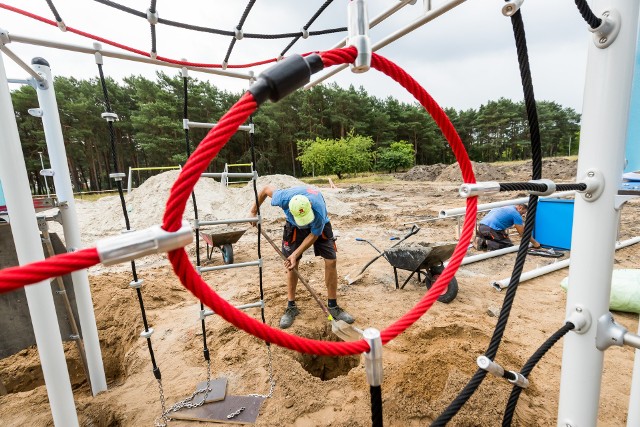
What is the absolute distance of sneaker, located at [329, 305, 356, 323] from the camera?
3651 millimetres

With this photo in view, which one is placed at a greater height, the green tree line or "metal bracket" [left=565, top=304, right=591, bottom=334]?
the green tree line

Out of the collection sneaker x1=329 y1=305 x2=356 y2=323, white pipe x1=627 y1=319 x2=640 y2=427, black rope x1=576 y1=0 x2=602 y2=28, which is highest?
black rope x1=576 y1=0 x2=602 y2=28

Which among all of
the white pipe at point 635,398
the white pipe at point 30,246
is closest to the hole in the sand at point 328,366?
the white pipe at point 30,246

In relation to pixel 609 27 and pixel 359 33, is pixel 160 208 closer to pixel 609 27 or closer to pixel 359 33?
pixel 359 33

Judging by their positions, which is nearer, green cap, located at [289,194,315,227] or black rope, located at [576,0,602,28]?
black rope, located at [576,0,602,28]

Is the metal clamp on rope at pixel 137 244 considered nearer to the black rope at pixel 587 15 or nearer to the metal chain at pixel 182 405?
the black rope at pixel 587 15

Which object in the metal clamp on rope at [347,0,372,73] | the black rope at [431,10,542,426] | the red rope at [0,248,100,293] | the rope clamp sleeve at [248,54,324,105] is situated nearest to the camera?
the red rope at [0,248,100,293]

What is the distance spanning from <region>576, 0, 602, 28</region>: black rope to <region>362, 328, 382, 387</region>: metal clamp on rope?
1002mm

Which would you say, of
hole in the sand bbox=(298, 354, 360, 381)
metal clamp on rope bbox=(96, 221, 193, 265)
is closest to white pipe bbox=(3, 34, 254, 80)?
metal clamp on rope bbox=(96, 221, 193, 265)

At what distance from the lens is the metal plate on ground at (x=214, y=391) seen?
7.75 ft

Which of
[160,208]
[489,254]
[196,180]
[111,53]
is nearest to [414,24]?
[196,180]

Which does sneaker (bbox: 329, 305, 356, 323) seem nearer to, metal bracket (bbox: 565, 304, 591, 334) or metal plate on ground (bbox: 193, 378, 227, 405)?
metal plate on ground (bbox: 193, 378, 227, 405)

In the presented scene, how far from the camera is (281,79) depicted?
63 centimetres

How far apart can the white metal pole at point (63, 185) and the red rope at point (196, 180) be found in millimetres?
1827
